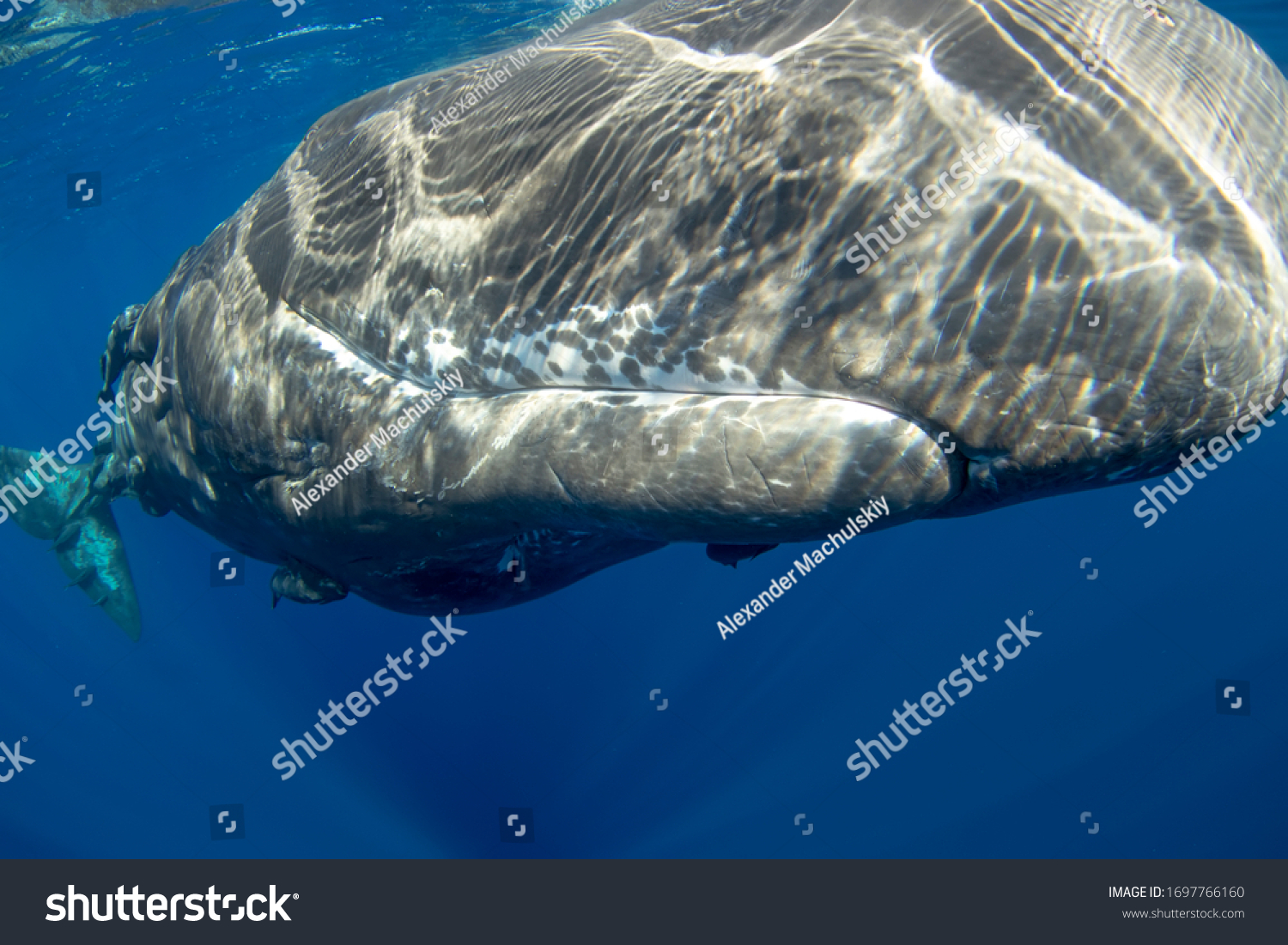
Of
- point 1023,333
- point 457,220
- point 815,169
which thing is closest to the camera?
point 1023,333

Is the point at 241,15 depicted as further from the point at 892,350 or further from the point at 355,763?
the point at 892,350

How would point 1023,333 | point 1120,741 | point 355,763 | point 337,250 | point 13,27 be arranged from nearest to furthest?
point 1023,333 → point 337,250 → point 13,27 → point 355,763 → point 1120,741

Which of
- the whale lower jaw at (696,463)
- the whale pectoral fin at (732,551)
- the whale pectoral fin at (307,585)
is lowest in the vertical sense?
the whale pectoral fin at (307,585)

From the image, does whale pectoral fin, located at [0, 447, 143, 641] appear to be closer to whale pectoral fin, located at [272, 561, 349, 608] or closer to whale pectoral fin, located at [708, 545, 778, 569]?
whale pectoral fin, located at [272, 561, 349, 608]

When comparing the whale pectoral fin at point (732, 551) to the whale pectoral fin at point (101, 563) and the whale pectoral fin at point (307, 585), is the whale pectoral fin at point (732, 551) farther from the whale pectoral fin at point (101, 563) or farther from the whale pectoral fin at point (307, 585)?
the whale pectoral fin at point (101, 563)

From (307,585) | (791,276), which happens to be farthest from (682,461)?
(307,585)

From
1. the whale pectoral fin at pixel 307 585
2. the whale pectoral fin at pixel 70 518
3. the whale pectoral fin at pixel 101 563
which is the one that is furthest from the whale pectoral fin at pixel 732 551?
the whale pectoral fin at pixel 101 563

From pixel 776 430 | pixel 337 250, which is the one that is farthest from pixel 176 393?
pixel 776 430
